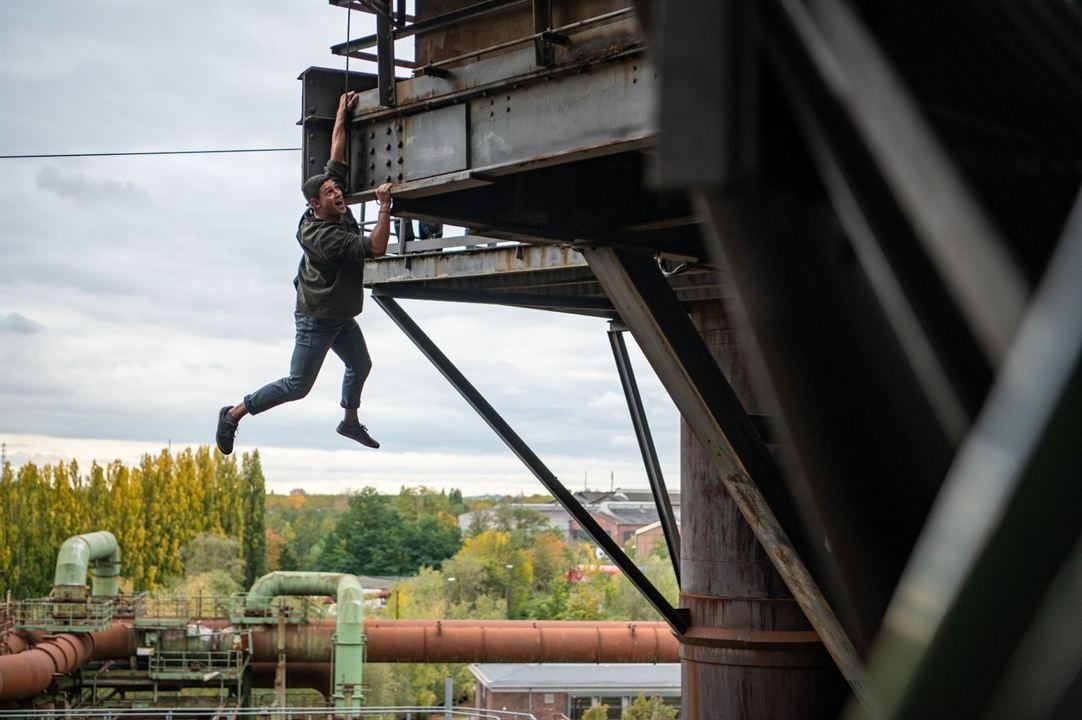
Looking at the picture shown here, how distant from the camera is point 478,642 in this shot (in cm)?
2705

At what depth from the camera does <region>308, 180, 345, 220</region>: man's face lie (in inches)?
248

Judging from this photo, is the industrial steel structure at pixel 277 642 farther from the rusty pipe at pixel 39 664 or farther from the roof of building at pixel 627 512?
the roof of building at pixel 627 512

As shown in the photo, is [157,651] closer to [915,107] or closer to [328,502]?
[915,107]

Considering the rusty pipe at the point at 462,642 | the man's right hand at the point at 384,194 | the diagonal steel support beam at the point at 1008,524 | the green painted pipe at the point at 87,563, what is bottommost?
the rusty pipe at the point at 462,642

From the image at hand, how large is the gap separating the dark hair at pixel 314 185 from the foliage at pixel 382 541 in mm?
104457

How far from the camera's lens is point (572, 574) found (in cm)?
9700

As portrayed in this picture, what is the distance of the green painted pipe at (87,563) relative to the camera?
91.9 ft

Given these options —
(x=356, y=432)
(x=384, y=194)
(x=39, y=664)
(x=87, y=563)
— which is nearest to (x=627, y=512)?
(x=87, y=563)

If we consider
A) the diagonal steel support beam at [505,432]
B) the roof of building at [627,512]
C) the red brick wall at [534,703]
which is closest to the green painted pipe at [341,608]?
the diagonal steel support beam at [505,432]

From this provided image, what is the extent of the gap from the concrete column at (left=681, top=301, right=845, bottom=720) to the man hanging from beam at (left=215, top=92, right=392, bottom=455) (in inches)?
93.4

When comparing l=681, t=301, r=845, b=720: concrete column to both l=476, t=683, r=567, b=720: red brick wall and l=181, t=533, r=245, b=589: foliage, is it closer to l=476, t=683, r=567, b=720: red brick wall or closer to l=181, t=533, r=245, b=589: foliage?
l=476, t=683, r=567, b=720: red brick wall

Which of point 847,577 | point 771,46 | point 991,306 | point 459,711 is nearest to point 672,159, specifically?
point 771,46

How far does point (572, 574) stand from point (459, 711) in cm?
7707

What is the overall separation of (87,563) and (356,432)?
78.1 ft
